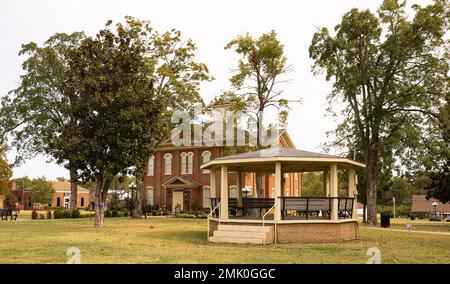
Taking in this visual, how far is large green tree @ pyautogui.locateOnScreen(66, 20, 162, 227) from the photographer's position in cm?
2495

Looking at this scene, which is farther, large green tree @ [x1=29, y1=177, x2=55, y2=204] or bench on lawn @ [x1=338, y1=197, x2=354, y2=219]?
large green tree @ [x1=29, y1=177, x2=55, y2=204]

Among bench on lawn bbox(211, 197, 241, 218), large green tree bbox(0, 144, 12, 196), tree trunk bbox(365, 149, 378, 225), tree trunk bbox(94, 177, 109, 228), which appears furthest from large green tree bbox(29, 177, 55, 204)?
bench on lawn bbox(211, 197, 241, 218)

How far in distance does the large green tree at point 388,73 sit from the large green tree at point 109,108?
53.4 ft

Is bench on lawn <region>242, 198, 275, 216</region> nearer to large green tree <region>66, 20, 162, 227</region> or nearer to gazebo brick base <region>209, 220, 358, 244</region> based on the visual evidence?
gazebo brick base <region>209, 220, 358, 244</region>

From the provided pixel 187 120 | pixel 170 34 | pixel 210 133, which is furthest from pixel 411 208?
pixel 170 34

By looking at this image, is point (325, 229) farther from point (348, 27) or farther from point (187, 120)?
point (187, 120)

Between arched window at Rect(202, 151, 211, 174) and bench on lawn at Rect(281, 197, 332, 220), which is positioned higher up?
arched window at Rect(202, 151, 211, 174)

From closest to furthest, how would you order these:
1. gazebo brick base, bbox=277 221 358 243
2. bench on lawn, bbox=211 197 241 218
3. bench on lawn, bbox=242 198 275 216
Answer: gazebo brick base, bbox=277 221 358 243, bench on lawn, bbox=242 198 275 216, bench on lawn, bbox=211 197 241 218

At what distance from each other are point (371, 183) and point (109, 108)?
67.6ft

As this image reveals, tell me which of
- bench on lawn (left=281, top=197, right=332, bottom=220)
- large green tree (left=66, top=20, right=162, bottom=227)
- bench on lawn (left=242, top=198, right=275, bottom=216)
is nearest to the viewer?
bench on lawn (left=281, top=197, right=332, bottom=220)

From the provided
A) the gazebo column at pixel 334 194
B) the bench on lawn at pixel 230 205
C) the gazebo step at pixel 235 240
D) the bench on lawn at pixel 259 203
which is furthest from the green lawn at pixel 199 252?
the bench on lawn at pixel 259 203

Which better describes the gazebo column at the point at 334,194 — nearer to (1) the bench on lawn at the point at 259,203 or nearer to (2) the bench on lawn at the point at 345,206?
(2) the bench on lawn at the point at 345,206

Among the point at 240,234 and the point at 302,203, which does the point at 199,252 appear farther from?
the point at 302,203

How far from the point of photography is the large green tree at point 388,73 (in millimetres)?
34312
